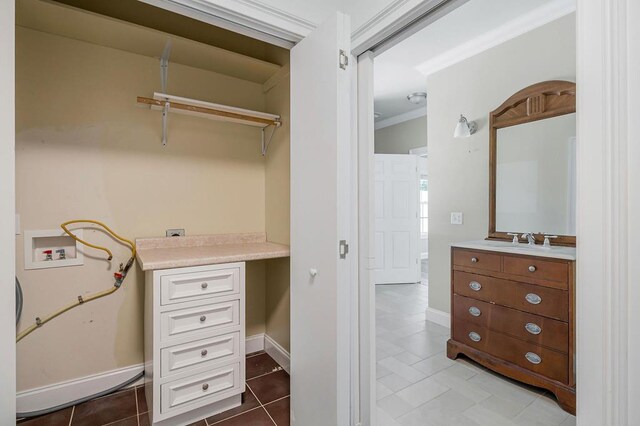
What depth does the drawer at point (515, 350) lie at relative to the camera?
1846mm

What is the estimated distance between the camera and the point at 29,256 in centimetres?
173

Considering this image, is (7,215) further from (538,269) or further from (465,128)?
(465,128)

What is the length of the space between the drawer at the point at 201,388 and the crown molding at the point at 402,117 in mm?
4536

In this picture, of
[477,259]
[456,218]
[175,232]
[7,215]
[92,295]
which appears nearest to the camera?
[7,215]

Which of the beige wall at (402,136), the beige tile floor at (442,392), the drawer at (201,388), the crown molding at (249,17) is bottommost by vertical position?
the beige tile floor at (442,392)

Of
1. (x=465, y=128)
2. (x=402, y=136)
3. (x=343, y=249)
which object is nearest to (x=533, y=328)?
(x=343, y=249)

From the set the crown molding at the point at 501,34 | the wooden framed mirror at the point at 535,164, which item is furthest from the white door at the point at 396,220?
the wooden framed mirror at the point at 535,164

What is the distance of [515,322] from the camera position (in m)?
2.06

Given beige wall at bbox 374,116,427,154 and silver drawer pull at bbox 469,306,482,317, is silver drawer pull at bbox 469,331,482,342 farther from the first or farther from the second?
beige wall at bbox 374,116,427,154

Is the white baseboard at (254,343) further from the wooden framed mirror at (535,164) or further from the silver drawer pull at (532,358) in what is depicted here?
the wooden framed mirror at (535,164)

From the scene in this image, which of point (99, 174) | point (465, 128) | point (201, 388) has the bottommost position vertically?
point (201, 388)

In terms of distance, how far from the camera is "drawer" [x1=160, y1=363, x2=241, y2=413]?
1.59 metres

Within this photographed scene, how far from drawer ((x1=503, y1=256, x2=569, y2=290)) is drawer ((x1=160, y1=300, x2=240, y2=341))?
1.84m

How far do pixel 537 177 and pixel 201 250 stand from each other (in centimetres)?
259
